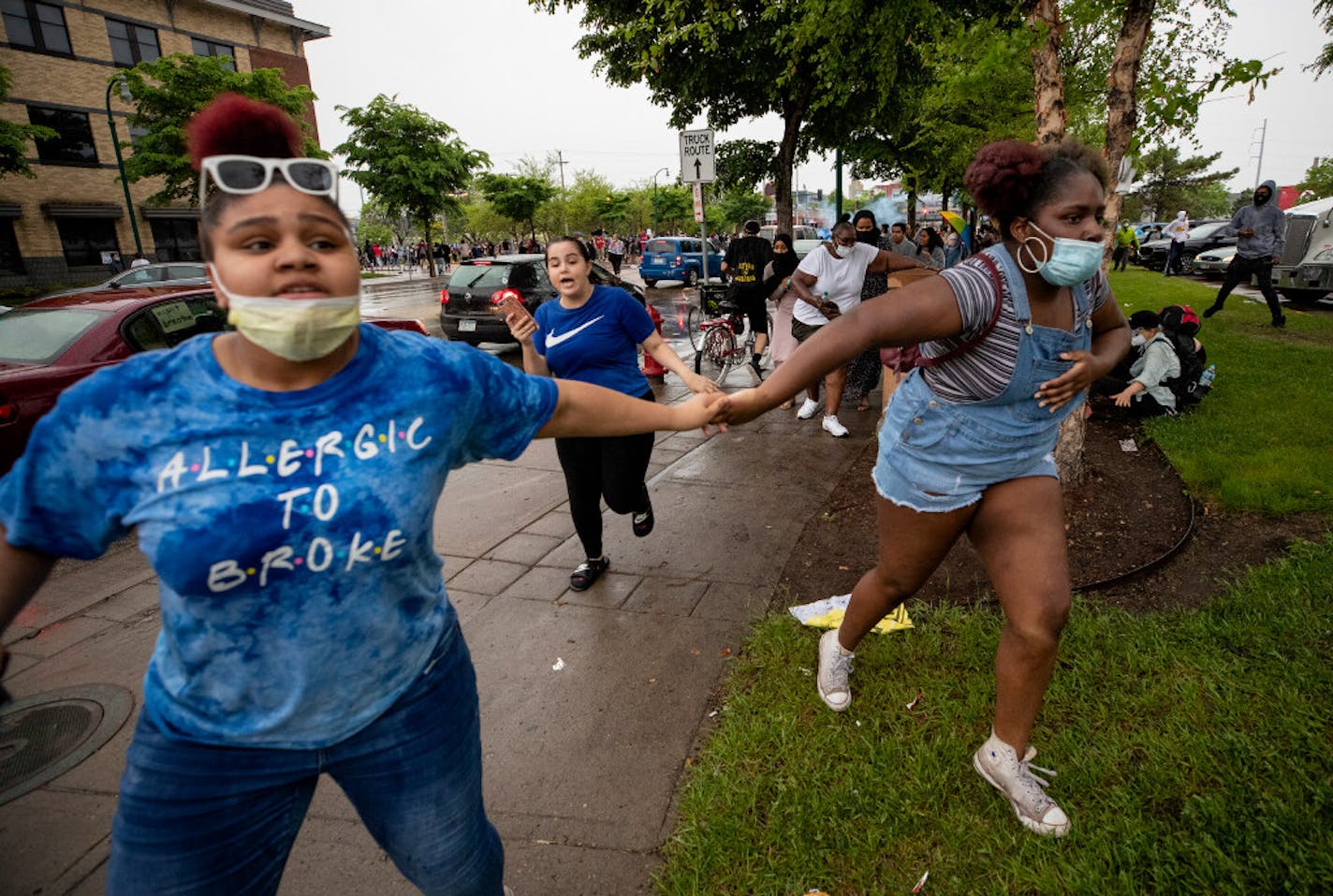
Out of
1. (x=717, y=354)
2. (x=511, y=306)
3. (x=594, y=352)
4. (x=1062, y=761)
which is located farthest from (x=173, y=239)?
(x=1062, y=761)

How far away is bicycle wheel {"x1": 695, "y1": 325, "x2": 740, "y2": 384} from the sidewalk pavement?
3892 millimetres

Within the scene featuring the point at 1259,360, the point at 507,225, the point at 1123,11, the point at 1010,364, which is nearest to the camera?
the point at 1010,364

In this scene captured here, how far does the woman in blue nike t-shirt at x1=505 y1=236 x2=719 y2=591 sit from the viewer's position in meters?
3.96

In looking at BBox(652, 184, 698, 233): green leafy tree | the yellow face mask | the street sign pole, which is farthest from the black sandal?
BBox(652, 184, 698, 233): green leafy tree

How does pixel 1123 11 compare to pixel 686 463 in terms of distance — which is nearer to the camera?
pixel 1123 11

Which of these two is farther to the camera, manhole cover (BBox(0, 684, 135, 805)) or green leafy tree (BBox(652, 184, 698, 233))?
green leafy tree (BBox(652, 184, 698, 233))

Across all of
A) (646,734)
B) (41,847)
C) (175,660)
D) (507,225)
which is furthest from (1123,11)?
(507,225)

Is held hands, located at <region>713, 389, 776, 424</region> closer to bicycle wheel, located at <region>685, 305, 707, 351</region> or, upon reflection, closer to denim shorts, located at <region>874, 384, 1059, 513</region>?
denim shorts, located at <region>874, 384, 1059, 513</region>

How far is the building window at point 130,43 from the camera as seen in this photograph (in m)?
31.4

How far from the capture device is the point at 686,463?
6590mm

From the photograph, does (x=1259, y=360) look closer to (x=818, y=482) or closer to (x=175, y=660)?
(x=818, y=482)

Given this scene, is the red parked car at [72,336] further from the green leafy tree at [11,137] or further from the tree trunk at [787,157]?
the green leafy tree at [11,137]

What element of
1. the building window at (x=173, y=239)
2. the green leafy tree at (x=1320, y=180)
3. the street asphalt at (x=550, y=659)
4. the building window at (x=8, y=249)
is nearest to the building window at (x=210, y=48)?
the building window at (x=173, y=239)

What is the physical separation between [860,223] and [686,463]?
4.08 metres
